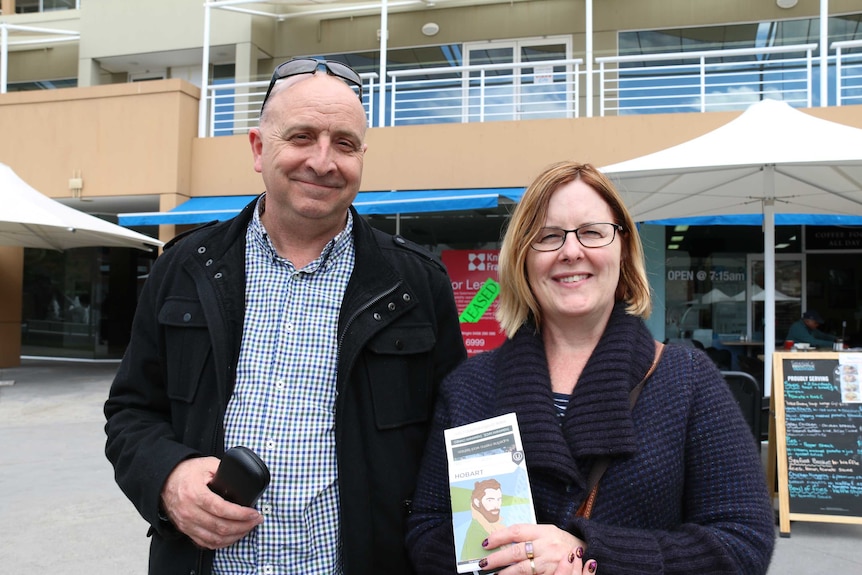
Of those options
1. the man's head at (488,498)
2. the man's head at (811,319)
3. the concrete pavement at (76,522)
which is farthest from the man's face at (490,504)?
the man's head at (811,319)

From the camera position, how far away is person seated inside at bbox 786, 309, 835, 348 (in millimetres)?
8484

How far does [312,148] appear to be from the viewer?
1.75 metres

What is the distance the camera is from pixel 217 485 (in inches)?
58.3

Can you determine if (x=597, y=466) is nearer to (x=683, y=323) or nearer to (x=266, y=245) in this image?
(x=266, y=245)

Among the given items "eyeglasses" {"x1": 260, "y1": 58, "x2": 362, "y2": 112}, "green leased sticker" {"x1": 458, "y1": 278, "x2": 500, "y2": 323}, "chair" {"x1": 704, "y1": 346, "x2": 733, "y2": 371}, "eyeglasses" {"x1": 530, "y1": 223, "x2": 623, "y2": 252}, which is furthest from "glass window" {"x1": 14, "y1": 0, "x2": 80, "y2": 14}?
"eyeglasses" {"x1": 530, "y1": 223, "x2": 623, "y2": 252}

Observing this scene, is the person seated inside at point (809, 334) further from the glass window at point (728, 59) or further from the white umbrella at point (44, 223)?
the white umbrella at point (44, 223)

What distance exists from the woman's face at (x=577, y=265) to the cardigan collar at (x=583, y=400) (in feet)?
0.33

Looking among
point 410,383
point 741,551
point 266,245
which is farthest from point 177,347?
point 741,551

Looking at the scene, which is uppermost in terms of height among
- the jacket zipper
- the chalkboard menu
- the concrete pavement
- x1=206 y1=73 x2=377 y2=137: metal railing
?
x1=206 y1=73 x2=377 y2=137: metal railing

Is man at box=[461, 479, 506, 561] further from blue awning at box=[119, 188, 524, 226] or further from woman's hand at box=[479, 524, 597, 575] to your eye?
blue awning at box=[119, 188, 524, 226]

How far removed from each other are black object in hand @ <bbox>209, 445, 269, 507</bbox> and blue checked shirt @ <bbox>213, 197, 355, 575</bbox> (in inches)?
8.6

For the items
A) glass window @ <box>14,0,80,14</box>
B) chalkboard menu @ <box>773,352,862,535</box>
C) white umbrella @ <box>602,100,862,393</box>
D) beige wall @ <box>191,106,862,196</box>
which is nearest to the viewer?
chalkboard menu @ <box>773,352,862,535</box>

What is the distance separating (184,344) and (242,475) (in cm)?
52

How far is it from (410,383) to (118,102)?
1096 centimetres
